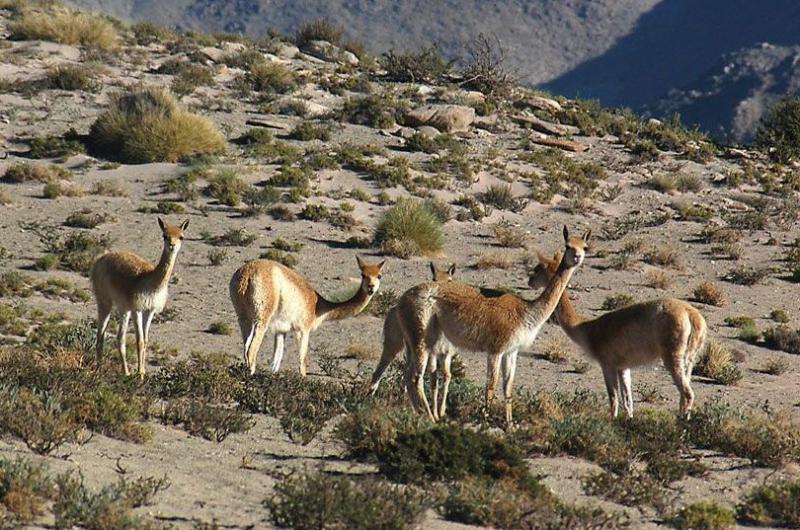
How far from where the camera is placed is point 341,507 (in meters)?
6.37

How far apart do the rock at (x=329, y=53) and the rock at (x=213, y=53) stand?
483 centimetres

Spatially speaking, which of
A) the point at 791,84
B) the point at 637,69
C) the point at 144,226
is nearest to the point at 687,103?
the point at 791,84

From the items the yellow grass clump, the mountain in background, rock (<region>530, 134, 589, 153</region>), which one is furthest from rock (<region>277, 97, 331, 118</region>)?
the mountain in background

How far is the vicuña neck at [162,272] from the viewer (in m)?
11.1

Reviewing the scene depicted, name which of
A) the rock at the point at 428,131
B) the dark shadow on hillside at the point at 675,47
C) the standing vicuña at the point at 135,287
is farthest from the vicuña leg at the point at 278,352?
the dark shadow on hillside at the point at 675,47

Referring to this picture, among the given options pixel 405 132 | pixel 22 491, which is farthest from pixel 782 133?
pixel 22 491

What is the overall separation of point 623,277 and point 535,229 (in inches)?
156

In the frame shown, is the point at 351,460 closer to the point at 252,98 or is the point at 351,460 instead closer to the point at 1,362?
the point at 1,362

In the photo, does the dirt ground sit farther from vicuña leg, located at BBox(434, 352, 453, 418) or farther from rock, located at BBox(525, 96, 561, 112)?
rock, located at BBox(525, 96, 561, 112)

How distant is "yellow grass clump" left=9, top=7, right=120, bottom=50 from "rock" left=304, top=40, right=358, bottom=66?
8.29 meters

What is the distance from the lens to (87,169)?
24.4m

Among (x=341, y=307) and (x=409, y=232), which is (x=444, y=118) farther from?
(x=341, y=307)

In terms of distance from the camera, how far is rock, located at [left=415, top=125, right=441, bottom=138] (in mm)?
29816

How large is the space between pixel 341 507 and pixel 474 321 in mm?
3211
